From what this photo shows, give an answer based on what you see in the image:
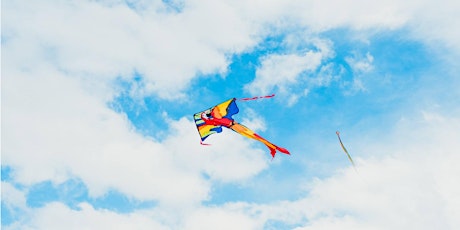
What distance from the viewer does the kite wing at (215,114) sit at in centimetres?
4700

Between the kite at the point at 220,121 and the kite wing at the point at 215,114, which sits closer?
the kite at the point at 220,121

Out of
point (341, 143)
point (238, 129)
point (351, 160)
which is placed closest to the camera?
point (351, 160)

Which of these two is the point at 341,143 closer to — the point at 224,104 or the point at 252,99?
the point at 252,99

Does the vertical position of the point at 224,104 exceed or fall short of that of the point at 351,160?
it exceeds it

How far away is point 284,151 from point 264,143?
116 inches

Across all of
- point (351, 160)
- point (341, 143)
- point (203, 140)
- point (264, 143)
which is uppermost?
point (203, 140)

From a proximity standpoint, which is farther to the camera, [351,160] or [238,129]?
[238,129]

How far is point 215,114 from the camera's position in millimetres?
47531

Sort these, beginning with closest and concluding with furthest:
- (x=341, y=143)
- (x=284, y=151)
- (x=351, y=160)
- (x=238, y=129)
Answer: (x=351, y=160), (x=341, y=143), (x=284, y=151), (x=238, y=129)

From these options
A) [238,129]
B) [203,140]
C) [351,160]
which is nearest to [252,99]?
[238,129]

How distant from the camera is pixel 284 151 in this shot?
42000 mm

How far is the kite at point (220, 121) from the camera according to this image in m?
45.5

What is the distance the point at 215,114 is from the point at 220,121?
1015 millimetres

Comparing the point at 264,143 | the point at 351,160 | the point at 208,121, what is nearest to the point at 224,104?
the point at 208,121
